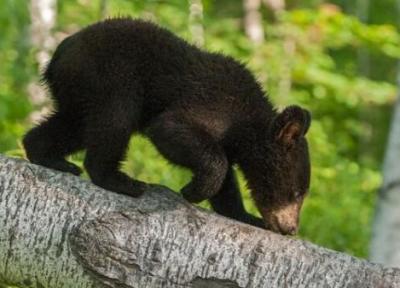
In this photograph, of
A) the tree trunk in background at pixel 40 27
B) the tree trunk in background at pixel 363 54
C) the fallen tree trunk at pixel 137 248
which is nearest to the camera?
the fallen tree trunk at pixel 137 248

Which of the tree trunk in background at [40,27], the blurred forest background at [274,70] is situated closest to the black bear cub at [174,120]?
the blurred forest background at [274,70]

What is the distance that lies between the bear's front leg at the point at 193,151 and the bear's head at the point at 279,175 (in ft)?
0.93

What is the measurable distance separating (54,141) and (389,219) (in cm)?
355

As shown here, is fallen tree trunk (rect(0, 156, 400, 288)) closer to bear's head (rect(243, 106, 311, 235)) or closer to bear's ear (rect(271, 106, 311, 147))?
bear's ear (rect(271, 106, 311, 147))

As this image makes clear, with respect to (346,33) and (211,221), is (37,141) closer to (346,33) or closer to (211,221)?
(211,221)

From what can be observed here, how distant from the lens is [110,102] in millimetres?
4609

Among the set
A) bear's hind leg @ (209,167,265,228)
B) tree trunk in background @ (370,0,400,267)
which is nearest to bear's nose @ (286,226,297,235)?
bear's hind leg @ (209,167,265,228)

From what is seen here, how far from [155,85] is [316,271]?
5.47ft

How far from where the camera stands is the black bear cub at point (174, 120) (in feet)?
15.2

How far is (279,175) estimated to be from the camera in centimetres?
496

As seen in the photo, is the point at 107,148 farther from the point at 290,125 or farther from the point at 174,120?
the point at 290,125

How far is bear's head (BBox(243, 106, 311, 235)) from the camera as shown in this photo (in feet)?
16.0

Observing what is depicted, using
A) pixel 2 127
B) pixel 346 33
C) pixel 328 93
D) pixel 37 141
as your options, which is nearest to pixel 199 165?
pixel 37 141

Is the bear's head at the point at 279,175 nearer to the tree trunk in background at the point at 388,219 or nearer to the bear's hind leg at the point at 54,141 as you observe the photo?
the bear's hind leg at the point at 54,141
